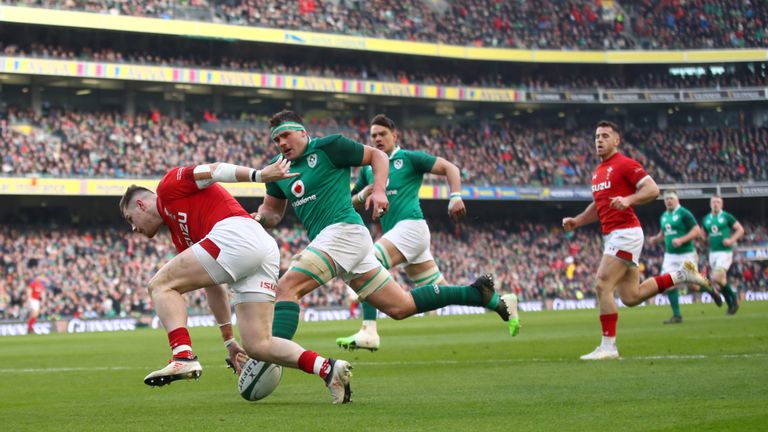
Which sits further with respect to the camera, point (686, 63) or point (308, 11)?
point (686, 63)

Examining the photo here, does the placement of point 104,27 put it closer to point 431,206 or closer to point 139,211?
point 431,206

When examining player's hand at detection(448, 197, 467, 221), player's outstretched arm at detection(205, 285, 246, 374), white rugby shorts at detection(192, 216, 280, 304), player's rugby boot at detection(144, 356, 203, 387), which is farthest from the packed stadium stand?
player's rugby boot at detection(144, 356, 203, 387)

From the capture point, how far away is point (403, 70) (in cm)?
5862

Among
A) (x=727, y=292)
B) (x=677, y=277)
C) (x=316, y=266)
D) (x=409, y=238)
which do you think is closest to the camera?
(x=316, y=266)

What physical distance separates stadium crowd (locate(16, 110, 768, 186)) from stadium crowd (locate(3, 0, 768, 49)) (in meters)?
5.10

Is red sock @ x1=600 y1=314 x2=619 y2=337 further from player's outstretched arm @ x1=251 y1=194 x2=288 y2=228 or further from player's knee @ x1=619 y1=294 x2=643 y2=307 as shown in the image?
player's outstretched arm @ x1=251 y1=194 x2=288 y2=228

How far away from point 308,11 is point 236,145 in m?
8.32

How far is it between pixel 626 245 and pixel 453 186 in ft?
7.90

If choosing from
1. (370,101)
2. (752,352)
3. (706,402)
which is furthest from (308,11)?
(706,402)

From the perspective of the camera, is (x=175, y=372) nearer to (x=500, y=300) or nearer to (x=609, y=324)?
(x=500, y=300)

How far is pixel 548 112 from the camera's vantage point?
211 feet

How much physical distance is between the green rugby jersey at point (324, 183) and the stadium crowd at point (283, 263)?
30238 millimetres

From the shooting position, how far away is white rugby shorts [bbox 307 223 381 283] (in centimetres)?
968

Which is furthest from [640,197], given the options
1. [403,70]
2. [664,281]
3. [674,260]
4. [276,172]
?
[403,70]
